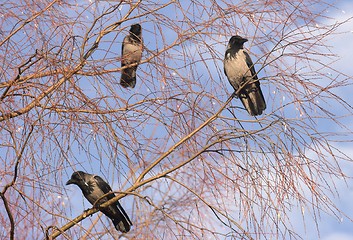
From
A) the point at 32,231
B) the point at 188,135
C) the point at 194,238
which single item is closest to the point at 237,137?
the point at 188,135

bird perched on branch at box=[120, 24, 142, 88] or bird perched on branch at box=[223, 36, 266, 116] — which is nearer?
bird perched on branch at box=[120, 24, 142, 88]

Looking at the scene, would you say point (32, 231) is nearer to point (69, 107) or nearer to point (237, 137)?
point (69, 107)

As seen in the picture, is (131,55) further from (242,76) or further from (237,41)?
(237,41)

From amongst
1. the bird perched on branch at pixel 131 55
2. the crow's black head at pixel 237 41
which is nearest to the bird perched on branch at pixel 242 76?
the crow's black head at pixel 237 41

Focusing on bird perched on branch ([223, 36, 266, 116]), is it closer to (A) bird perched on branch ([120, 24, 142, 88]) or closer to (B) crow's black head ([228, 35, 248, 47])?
(B) crow's black head ([228, 35, 248, 47])

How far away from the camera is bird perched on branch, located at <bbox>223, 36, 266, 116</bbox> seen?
5453 millimetres

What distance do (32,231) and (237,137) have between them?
1.32 metres

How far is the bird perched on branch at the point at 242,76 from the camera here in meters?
5.45

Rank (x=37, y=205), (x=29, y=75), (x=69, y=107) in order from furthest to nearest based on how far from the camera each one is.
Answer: (x=29, y=75) < (x=69, y=107) < (x=37, y=205)

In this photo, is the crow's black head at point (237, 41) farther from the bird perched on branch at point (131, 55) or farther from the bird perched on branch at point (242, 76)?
the bird perched on branch at point (131, 55)

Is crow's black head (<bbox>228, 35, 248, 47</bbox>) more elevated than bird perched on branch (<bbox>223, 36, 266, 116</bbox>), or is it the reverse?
crow's black head (<bbox>228, 35, 248, 47</bbox>)

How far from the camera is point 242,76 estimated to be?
5.45m

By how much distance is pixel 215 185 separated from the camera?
379cm

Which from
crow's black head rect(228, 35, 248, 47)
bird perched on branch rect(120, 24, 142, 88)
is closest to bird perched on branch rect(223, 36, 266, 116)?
crow's black head rect(228, 35, 248, 47)
